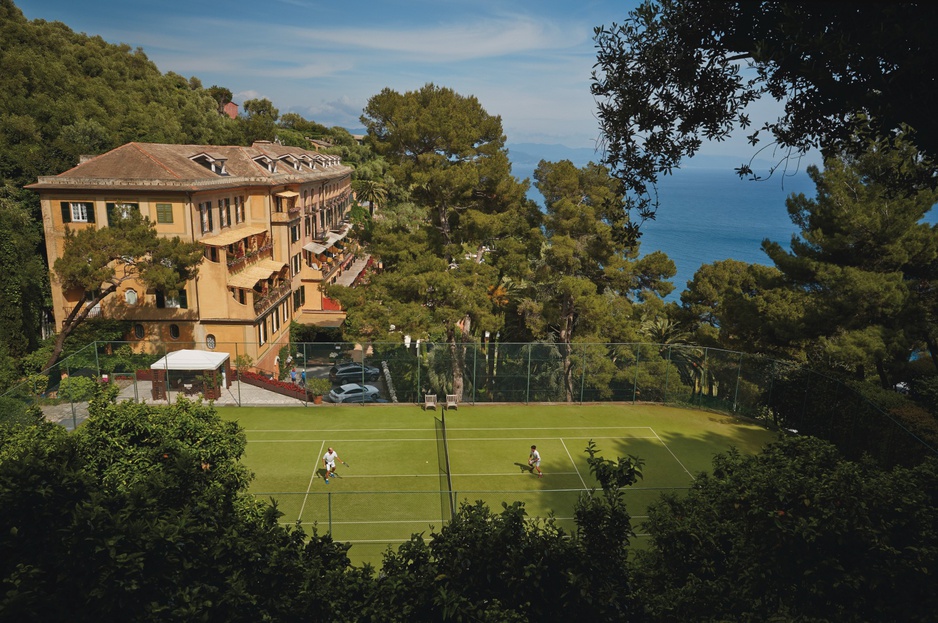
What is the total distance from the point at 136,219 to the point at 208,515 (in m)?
24.4

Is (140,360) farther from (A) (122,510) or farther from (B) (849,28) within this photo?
(B) (849,28)

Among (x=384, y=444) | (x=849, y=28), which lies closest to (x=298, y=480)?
(x=384, y=444)

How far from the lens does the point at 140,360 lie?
27.1m

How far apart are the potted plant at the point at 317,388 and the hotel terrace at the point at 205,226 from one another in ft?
13.4

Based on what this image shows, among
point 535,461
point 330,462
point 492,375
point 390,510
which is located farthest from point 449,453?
point 492,375

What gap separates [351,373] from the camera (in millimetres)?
27016

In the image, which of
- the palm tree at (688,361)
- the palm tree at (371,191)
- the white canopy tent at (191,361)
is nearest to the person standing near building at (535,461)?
the palm tree at (688,361)

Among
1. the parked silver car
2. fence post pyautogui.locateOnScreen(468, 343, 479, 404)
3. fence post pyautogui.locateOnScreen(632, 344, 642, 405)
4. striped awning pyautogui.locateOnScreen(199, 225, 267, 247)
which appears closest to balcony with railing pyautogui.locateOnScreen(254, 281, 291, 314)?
striped awning pyautogui.locateOnScreen(199, 225, 267, 247)

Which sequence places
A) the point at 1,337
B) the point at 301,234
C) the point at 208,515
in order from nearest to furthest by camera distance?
the point at 208,515 → the point at 1,337 → the point at 301,234

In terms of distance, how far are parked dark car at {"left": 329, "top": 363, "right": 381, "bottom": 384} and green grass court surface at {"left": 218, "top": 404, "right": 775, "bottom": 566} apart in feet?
4.05

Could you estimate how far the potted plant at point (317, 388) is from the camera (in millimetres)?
26359

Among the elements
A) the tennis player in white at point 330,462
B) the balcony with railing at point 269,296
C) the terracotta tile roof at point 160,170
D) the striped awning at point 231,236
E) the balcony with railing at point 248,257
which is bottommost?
the tennis player in white at point 330,462

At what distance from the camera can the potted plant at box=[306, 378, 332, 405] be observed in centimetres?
2636

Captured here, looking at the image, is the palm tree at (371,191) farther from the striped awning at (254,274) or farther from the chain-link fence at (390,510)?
the chain-link fence at (390,510)
